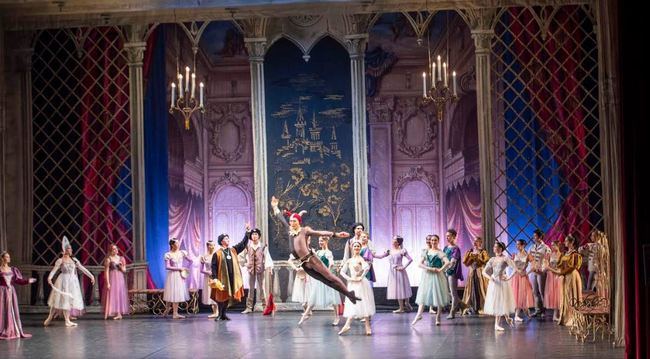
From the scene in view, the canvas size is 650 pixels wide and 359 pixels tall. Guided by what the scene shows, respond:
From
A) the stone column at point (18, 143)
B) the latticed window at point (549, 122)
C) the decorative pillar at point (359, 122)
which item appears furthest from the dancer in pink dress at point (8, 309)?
the latticed window at point (549, 122)

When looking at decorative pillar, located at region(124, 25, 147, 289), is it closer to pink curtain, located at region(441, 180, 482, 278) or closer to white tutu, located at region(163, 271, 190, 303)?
white tutu, located at region(163, 271, 190, 303)

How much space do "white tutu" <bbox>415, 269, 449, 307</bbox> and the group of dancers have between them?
0.04 ft

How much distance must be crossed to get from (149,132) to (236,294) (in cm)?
348

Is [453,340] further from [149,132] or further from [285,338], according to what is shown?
[149,132]

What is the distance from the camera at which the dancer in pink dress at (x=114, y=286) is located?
14500 mm

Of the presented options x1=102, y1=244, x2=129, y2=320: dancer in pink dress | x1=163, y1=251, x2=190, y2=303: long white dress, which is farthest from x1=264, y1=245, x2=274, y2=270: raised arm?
x1=102, y1=244, x2=129, y2=320: dancer in pink dress

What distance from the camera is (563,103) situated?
577 inches

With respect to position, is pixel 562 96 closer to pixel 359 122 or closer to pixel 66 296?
pixel 359 122

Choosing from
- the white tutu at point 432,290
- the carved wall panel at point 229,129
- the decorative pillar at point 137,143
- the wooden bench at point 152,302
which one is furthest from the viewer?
the carved wall panel at point 229,129

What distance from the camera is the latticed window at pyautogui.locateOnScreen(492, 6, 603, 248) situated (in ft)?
48.1

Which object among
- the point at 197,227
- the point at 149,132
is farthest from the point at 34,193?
the point at 197,227

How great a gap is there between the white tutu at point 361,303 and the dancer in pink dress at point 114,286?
4.28 m

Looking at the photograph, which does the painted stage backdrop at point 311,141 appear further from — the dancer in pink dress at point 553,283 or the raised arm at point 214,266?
the dancer in pink dress at point 553,283

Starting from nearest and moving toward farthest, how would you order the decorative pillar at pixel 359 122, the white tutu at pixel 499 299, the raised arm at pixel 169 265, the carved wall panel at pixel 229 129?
1. the white tutu at pixel 499 299
2. the raised arm at pixel 169 265
3. the decorative pillar at pixel 359 122
4. the carved wall panel at pixel 229 129
